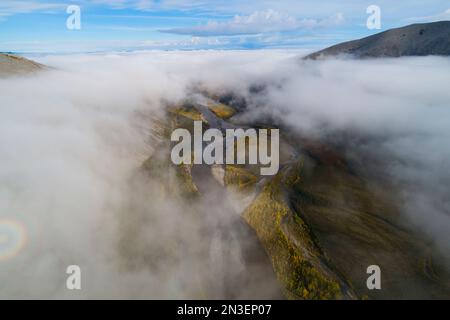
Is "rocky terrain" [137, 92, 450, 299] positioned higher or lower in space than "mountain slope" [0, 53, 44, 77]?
lower

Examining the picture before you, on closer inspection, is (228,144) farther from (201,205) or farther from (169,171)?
(201,205)

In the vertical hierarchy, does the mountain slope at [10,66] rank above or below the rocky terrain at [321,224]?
above

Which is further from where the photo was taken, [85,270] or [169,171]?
[169,171]

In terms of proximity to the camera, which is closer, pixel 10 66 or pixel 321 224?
pixel 321 224

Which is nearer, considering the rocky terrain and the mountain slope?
the rocky terrain

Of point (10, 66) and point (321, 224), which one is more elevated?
point (10, 66)

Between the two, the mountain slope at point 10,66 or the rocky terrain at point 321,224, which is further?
the mountain slope at point 10,66

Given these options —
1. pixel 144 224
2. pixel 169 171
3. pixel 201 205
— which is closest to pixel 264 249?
pixel 201 205

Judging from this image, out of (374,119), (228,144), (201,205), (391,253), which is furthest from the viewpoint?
(374,119)

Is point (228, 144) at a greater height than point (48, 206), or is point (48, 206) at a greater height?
point (228, 144)
